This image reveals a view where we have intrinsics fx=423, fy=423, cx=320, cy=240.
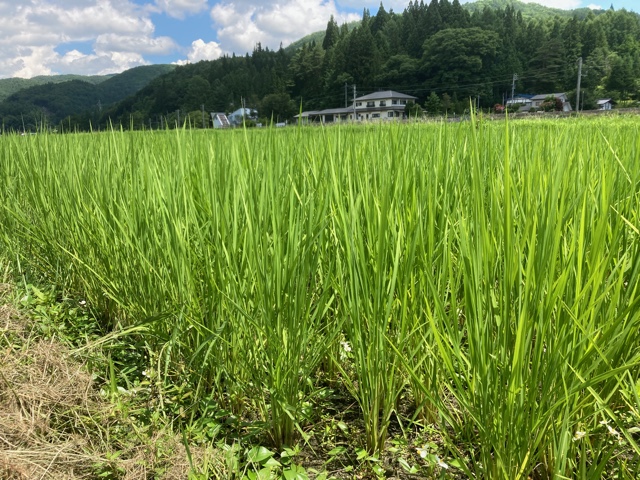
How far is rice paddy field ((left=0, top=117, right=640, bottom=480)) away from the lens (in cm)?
81

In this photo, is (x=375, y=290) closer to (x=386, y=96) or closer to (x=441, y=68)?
(x=386, y=96)

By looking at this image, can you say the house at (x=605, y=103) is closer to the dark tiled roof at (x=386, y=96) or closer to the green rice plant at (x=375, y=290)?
the dark tiled roof at (x=386, y=96)

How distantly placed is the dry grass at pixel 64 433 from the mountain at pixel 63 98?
3.38 meters

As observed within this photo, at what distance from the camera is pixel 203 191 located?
1483 mm

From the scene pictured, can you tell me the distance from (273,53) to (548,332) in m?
84.8

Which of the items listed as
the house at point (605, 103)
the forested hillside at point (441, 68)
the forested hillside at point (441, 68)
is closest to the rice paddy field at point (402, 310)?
the forested hillside at point (441, 68)

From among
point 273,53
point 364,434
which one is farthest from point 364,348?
point 273,53

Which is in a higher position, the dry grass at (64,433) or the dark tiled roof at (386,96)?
the dark tiled roof at (386,96)

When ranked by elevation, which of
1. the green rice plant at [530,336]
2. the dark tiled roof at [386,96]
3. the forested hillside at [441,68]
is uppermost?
the forested hillside at [441,68]

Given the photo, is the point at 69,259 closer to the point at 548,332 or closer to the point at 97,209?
the point at 97,209

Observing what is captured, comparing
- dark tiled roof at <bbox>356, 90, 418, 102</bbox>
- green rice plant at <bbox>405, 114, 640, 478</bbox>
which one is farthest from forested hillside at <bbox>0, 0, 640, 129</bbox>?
green rice plant at <bbox>405, 114, 640, 478</bbox>

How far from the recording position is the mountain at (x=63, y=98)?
443 centimetres

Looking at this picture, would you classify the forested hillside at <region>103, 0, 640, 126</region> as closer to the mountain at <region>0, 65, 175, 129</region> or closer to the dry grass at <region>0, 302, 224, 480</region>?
the mountain at <region>0, 65, 175, 129</region>

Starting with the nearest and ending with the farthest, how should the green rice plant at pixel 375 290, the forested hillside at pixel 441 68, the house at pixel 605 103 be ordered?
the green rice plant at pixel 375 290 < the house at pixel 605 103 < the forested hillside at pixel 441 68
